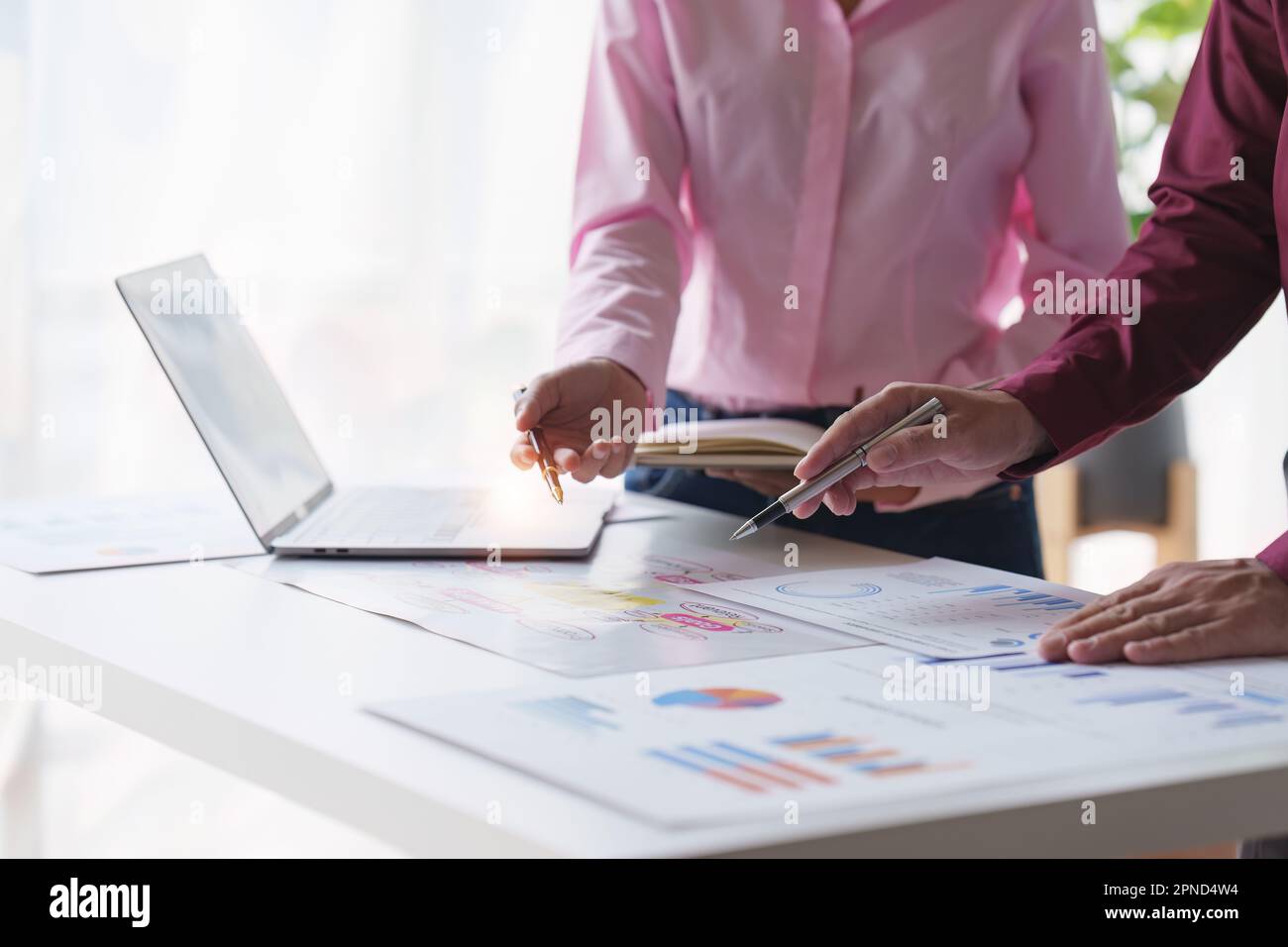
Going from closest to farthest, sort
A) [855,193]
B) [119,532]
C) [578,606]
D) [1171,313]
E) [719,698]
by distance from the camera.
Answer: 1. [719,698]
2. [578,606]
3. [1171,313]
4. [119,532]
5. [855,193]

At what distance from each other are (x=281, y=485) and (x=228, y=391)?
0.10 m

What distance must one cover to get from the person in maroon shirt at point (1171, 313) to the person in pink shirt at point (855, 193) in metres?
0.25

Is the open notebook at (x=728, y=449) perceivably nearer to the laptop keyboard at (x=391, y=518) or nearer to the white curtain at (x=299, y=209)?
the laptop keyboard at (x=391, y=518)

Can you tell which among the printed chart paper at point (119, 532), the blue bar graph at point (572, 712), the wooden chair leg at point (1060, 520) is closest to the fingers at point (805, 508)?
the blue bar graph at point (572, 712)

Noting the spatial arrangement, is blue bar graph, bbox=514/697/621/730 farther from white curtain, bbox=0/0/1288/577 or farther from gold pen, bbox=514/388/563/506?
white curtain, bbox=0/0/1288/577

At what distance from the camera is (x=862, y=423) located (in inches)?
39.1

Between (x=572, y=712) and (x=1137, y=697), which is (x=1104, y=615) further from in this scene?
(x=572, y=712)

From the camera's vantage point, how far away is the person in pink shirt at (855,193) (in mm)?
1338

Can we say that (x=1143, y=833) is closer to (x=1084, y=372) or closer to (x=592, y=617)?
(x=592, y=617)

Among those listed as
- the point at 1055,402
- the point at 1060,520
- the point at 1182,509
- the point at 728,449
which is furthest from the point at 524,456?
the point at 1182,509

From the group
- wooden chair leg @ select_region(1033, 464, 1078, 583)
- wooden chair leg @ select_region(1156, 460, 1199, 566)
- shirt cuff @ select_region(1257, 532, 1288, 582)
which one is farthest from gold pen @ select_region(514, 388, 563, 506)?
wooden chair leg @ select_region(1156, 460, 1199, 566)

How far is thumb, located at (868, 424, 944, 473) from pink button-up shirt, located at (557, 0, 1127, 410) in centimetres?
37
